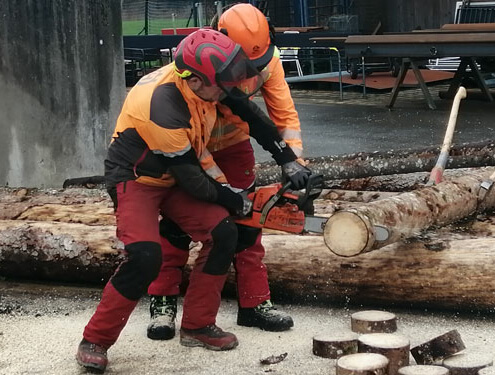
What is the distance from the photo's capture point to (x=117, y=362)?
4539 millimetres

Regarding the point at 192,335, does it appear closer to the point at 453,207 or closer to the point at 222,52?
the point at 222,52

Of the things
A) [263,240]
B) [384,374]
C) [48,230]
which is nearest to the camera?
[384,374]

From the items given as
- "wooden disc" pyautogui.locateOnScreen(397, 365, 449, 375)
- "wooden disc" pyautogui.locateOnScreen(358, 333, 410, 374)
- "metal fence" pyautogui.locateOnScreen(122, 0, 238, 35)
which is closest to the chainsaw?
"wooden disc" pyautogui.locateOnScreen(358, 333, 410, 374)

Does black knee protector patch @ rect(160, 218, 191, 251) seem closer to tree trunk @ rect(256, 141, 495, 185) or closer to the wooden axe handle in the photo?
the wooden axe handle

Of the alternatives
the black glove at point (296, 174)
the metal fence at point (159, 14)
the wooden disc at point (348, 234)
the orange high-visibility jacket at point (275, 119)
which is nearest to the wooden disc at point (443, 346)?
the wooden disc at point (348, 234)

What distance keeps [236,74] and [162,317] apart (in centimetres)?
154

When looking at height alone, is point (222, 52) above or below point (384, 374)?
above

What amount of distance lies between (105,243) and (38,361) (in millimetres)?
1206

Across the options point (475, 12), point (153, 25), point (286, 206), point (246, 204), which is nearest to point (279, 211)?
point (286, 206)

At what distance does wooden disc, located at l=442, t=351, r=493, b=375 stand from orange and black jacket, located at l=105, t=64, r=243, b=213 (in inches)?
51.6

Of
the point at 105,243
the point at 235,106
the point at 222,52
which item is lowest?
the point at 105,243

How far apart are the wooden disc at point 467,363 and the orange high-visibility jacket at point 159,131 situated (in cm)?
147

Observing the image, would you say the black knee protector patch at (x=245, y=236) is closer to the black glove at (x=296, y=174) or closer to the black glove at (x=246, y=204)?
the black glove at (x=246, y=204)

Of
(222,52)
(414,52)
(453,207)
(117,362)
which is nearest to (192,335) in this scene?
(117,362)
